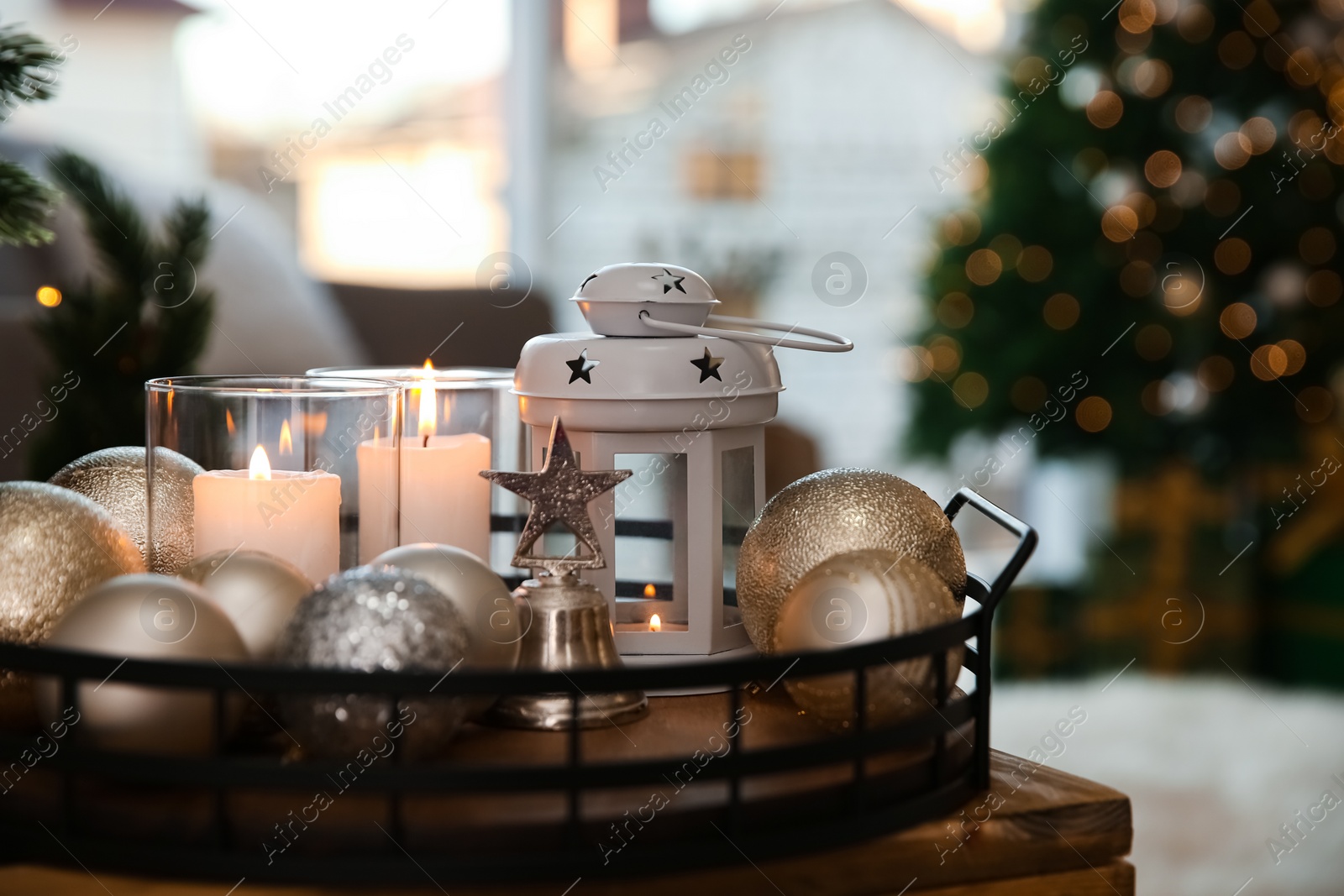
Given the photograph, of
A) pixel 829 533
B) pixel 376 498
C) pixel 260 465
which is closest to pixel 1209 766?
pixel 829 533

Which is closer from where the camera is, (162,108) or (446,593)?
(446,593)

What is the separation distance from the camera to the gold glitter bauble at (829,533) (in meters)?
0.77

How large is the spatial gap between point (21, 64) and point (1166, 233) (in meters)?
Result: 2.39

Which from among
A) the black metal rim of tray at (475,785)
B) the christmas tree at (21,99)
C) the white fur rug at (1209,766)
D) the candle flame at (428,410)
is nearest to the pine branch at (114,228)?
the christmas tree at (21,99)

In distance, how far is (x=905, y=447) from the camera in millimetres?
2965

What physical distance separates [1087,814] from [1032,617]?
94.4 inches

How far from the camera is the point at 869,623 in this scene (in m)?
0.67

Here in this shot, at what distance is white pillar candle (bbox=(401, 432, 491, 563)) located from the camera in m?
0.84

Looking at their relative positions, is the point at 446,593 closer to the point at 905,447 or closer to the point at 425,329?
the point at 425,329

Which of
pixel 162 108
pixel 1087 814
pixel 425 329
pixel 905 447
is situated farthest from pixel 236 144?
pixel 1087 814

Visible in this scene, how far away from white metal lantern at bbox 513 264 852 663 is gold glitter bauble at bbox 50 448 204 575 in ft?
0.73

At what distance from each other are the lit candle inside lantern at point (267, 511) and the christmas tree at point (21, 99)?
9.1 inches

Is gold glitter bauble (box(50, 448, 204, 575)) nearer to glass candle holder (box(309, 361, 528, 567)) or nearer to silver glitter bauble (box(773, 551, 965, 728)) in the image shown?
glass candle holder (box(309, 361, 528, 567))

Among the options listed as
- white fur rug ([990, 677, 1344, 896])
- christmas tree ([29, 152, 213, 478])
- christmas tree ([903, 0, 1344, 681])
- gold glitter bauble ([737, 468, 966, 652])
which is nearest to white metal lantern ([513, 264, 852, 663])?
gold glitter bauble ([737, 468, 966, 652])
